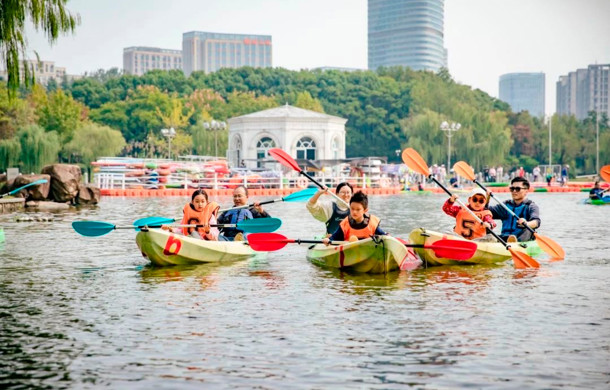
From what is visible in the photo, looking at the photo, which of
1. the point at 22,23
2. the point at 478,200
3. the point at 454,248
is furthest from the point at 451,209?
the point at 22,23

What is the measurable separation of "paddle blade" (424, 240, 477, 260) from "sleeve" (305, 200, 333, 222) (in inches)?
76.3

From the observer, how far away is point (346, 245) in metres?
12.6

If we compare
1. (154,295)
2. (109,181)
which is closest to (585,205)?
(109,181)

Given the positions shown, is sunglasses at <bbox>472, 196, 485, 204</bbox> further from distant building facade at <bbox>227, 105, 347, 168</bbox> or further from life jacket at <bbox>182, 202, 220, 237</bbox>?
distant building facade at <bbox>227, 105, 347, 168</bbox>

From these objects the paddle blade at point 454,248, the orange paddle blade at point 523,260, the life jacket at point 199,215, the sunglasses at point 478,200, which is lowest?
the orange paddle blade at point 523,260

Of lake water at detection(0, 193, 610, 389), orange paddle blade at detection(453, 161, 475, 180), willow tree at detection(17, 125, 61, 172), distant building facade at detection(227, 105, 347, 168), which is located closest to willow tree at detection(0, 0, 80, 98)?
lake water at detection(0, 193, 610, 389)

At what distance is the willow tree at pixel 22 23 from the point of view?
60.5ft

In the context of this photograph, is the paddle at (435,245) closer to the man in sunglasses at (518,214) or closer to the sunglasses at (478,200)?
the sunglasses at (478,200)

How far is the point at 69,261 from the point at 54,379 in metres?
8.00

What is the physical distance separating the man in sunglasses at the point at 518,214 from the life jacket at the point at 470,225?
45 cm

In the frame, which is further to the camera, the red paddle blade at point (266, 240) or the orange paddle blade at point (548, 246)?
the orange paddle blade at point (548, 246)

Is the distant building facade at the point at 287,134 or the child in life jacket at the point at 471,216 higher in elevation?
the distant building facade at the point at 287,134

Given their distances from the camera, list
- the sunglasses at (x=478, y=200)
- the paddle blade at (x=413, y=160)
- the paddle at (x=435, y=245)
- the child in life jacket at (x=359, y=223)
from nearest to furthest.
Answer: the child in life jacket at (x=359, y=223) < the paddle at (x=435, y=245) < the sunglasses at (x=478, y=200) < the paddle blade at (x=413, y=160)

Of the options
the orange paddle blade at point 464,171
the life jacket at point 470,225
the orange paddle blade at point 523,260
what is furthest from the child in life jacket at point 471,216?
the orange paddle blade at point 464,171
